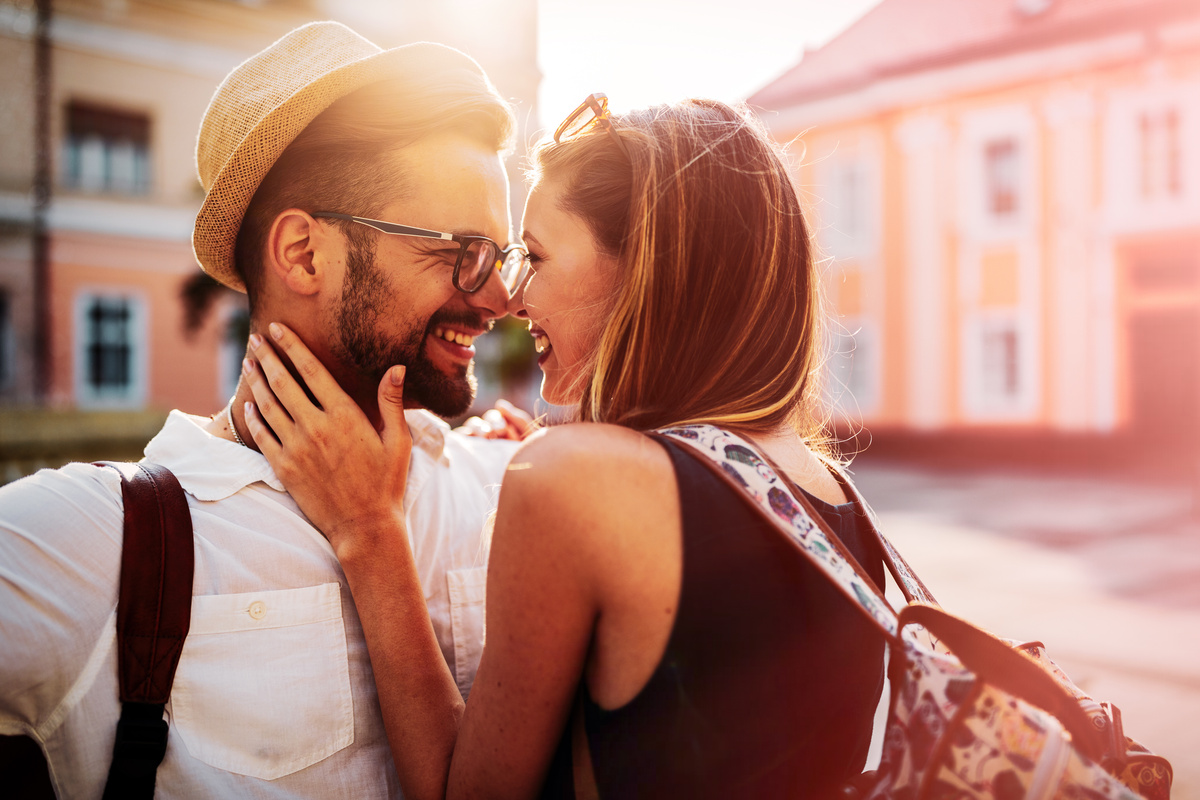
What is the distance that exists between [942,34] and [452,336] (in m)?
20.4

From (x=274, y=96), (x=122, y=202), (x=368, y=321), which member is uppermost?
(x=122, y=202)

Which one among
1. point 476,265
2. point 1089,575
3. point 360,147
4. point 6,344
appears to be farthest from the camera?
point 6,344

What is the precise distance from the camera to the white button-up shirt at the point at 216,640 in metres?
1.57

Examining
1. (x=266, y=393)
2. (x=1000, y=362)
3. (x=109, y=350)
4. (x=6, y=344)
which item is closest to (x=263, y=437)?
(x=266, y=393)

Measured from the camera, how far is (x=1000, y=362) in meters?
18.7

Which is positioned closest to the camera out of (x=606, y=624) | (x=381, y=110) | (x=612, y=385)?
(x=606, y=624)

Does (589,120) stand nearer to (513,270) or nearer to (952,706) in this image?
(513,270)

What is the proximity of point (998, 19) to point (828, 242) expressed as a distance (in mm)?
5773

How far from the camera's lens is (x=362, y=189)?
213cm

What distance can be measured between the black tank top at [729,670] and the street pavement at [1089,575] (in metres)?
2.51

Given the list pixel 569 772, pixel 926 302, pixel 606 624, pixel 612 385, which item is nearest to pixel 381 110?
pixel 612 385

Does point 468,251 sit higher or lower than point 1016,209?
lower

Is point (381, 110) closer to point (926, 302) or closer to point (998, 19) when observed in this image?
point (926, 302)

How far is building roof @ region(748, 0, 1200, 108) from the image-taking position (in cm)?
1678
